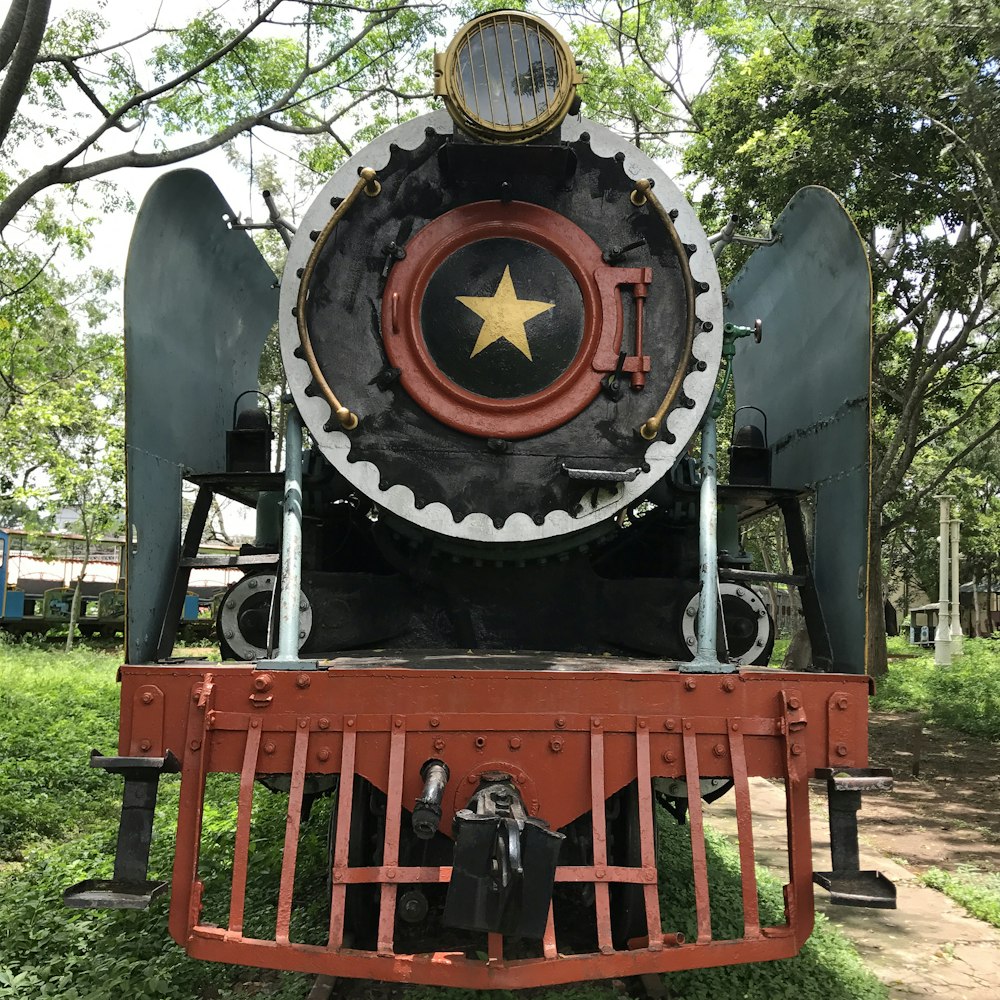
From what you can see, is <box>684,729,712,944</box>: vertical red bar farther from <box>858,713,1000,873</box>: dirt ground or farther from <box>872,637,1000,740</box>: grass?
<box>872,637,1000,740</box>: grass

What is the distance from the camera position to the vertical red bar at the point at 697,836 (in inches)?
97.6

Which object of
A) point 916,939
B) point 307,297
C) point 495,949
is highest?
point 307,297

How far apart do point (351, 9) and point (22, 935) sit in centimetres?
889

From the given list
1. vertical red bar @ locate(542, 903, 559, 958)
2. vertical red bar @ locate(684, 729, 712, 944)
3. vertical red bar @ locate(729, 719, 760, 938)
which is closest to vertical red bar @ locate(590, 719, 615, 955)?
vertical red bar @ locate(542, 903, 559, 958)

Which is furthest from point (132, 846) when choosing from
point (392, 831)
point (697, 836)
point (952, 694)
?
point (952, 694)

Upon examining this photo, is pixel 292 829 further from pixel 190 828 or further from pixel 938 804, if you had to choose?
pixel 938 804

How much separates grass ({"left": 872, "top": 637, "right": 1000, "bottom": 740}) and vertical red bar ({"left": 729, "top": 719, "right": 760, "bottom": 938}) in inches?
335

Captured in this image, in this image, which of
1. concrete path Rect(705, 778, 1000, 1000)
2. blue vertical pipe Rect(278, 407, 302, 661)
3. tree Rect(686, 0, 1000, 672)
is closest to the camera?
blue vertical pipe Rect(278, 407, 302, 661)

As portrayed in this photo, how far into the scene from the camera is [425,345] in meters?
3.23

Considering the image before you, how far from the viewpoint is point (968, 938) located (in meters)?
3.95

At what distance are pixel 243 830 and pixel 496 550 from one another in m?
1.25

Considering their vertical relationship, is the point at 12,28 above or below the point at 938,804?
above

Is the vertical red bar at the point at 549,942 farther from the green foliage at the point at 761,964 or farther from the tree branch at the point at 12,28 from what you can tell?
the tree branch at the point at 12,28

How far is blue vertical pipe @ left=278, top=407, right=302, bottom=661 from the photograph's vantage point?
2820 millimetres
